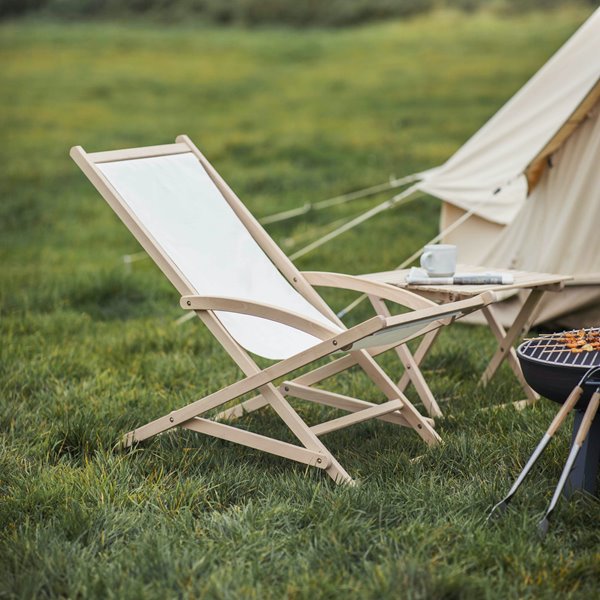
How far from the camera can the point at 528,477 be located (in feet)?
9.77

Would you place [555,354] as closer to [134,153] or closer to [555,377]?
[555,377]

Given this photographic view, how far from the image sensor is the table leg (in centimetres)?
383

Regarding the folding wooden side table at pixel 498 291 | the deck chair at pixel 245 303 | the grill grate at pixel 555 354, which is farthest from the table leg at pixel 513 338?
the grill grate at pixel 555 354

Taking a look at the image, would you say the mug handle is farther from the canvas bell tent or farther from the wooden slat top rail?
the canvas bell tent

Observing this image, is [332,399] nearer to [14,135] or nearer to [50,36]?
[14,135]

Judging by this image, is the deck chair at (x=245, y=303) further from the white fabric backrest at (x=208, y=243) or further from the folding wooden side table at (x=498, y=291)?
the folding wooden side table at (x=498, y=291)

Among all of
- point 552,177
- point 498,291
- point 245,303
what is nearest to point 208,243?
point 245,303

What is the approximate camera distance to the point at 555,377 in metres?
2.76

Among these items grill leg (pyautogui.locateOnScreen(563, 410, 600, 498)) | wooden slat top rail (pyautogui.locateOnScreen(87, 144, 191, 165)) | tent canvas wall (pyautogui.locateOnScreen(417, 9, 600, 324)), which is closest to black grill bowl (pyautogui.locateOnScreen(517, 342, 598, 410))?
grill leg (pyautogui.locateOnScreen(563, 410, 600, 498))

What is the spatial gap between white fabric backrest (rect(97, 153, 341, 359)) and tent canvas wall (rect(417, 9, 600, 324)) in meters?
1.63

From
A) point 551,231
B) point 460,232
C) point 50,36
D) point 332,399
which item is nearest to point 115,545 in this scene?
point 332,399

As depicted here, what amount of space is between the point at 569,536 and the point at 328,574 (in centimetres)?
67

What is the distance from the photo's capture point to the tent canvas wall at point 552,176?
467 centimetres

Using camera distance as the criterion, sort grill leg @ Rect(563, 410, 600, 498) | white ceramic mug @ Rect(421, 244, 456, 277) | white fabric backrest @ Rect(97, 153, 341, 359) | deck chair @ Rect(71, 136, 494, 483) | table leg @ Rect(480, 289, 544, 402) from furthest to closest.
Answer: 1. table leg @ Rect(480, 289, 544, 402)
2. white ceramic mug @ Rect(421, 244, 456, 277)
3. white fabric backrest @ Rect(97, 153, 341, 359)
4. deck chair @ Rect(71, 136, 494, 483)
5. grill leg @ Rect(563, 410, 600, 498)
